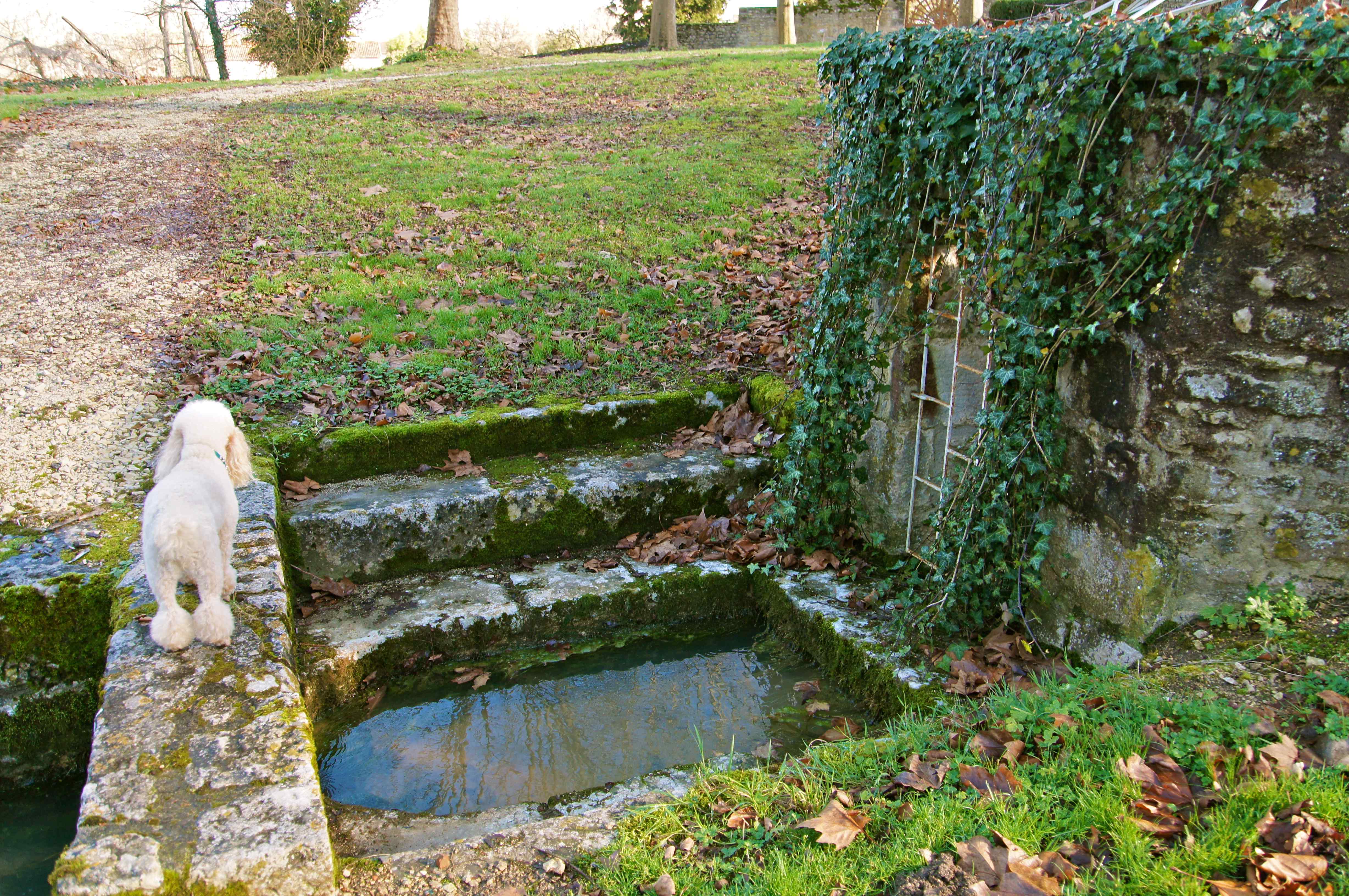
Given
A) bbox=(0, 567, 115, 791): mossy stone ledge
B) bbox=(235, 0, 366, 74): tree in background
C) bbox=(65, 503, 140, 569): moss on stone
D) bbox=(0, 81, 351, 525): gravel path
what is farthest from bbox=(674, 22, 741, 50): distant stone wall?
bbox=(0, 567, 115, 791): mossy stone ledge

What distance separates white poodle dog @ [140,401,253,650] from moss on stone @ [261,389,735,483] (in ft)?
5.15

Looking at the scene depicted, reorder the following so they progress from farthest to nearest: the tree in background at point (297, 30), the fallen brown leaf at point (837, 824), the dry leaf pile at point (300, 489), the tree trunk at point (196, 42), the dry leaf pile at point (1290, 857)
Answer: the tree trunk at point (196, 42) → the tree in background at point (297, 30) → the dry leaf pile at point (300, 489) → the fallen brown leaf at point (837, 824) → the dry leaf pile at point (1290, 857)

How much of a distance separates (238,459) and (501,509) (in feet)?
5.09

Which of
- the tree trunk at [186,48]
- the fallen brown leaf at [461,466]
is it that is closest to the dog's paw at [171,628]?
the fallen brown leaf at [461,466]

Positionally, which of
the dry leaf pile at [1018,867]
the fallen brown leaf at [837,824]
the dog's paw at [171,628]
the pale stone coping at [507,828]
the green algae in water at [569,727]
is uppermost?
the dog's paw at [171,628]

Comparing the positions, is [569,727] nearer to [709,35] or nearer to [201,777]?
[201,777]

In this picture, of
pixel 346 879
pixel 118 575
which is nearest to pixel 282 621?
pixel 118 575

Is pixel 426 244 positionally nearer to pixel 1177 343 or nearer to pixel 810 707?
pixel 810 707

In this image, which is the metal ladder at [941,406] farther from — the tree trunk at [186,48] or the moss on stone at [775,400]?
the tree trunk at [186,48]

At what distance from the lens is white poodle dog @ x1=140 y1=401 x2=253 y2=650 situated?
308cm

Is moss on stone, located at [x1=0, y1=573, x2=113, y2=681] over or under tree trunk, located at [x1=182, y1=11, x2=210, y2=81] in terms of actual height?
under

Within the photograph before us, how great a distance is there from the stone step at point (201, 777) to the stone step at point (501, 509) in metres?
1.16

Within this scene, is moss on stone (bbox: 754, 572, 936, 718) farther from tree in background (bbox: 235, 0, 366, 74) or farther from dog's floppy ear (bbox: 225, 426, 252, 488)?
tree in background (bbox: 235, 0, 366, 74)

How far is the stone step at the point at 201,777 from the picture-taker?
7.65ft
